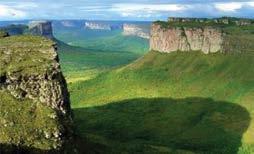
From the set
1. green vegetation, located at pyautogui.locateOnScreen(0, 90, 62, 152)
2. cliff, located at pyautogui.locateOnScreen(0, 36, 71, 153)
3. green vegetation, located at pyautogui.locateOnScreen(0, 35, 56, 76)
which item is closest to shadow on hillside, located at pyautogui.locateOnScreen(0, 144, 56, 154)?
cliff, located at pyautogui.locateOnScreen(0, 36, 71, 153)

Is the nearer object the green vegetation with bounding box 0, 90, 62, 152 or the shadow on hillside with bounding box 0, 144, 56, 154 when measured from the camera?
the shadow on hillside with bounding box 0, 144, 56, 154

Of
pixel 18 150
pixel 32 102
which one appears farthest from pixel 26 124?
pixel 32 102

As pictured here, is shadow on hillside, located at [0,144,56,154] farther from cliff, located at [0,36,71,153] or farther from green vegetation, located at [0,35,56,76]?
green vegetation, located at [0,35,56,76]

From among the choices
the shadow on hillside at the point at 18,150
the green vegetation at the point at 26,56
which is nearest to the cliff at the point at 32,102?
the green vegetation at the point at 26,56

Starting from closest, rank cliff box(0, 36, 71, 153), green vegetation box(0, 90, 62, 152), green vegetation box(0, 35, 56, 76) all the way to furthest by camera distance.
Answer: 1. green vegetation box(0, 90, 62, 152)
2. cliff box(0, 36, 71, 153)
3. green vegetation box(0, 35, 56, 76)

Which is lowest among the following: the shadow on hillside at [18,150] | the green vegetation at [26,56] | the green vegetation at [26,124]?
the shadow on hillside at [18,150]

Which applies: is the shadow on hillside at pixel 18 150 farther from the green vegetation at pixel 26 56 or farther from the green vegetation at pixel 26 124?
the green vegetation at pixel 26 56

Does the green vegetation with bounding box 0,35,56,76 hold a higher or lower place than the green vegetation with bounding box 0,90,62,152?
higher

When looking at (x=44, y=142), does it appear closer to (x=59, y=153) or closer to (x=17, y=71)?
(x=59, y=153)
